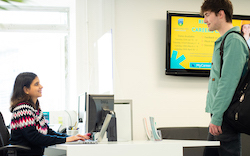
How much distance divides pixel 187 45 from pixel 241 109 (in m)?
2.63

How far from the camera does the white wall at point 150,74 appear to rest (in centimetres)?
413

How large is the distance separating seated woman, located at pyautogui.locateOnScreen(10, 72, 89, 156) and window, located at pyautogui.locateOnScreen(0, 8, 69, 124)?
1.88 metres

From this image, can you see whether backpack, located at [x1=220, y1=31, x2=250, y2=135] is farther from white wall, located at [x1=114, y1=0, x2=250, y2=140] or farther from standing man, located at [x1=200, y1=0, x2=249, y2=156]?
white wall, located at [x1=114, y1=0, x2=250, y2=140]

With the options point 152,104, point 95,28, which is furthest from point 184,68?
point 95,28

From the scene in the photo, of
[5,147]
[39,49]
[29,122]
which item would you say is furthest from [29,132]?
[39,49]

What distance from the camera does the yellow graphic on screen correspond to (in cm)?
416

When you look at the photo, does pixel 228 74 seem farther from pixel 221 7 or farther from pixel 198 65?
pixel 198 65

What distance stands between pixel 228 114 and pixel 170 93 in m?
2.51

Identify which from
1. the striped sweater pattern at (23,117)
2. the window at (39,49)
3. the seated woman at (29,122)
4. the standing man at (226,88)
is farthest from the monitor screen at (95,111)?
the window at (39,49)

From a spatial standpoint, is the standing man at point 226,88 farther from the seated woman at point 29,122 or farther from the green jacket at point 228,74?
the seated woman at point 29,122

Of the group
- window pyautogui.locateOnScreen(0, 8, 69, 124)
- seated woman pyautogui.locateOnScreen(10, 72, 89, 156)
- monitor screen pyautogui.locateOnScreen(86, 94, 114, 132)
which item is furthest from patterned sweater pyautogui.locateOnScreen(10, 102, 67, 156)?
window pyautogui.locateOnScreen(0, 8, 69, 124)

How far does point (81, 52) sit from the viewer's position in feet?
13.4

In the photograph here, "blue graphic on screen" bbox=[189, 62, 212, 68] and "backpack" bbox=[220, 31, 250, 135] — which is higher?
"blue graphic on screen" bbox=[189, 62, 212, 68]

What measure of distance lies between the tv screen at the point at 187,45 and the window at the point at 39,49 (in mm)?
1460
